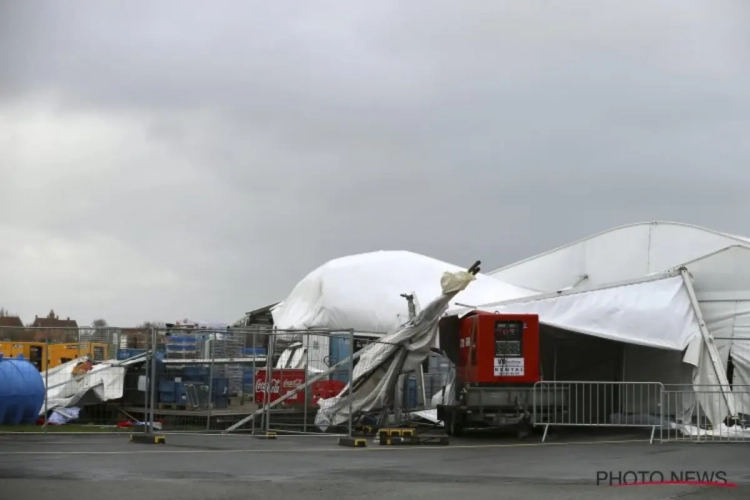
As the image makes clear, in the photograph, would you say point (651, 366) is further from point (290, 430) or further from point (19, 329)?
point (19, 329)

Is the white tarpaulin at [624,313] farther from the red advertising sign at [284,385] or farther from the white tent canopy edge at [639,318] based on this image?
the red advertising sign at [284,385]

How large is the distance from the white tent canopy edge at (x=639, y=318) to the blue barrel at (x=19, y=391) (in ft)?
33.6

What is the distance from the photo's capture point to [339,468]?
14023 mm

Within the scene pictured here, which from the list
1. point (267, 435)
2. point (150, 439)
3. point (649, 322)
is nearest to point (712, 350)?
point (649, 322)

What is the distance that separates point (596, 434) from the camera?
903 inches

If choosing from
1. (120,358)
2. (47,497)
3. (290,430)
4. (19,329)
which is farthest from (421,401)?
(47,497)

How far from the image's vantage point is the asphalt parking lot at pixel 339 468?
1118cm

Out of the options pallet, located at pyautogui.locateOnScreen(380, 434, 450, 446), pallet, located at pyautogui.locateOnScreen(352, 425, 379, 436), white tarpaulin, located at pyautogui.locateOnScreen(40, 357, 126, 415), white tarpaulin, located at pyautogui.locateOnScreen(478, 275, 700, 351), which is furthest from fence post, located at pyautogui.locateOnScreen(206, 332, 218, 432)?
white tarpaulin, located at pyautogui.locateOnScreen(478, 275, 700, 351)

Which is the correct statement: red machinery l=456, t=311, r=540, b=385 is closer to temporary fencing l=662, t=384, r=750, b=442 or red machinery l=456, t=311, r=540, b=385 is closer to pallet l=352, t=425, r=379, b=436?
pallet l=352, t=425, r=379, b=436

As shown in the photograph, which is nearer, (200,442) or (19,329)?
(200,442)

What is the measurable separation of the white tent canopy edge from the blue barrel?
10250 mm

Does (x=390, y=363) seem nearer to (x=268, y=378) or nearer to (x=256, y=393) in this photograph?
Answer: (x=268, y=378)

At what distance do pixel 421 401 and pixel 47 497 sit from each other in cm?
1787

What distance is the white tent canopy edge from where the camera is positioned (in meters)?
23.4
